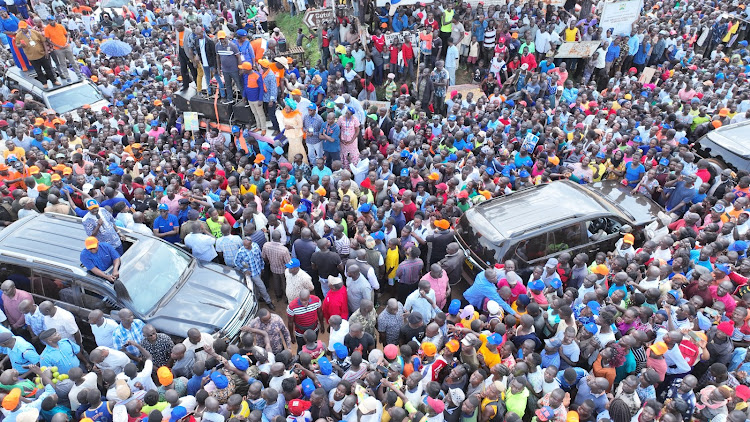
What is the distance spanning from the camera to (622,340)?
5.88m

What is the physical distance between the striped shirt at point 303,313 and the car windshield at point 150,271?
1.74m

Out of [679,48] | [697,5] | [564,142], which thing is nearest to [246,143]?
[564,142]

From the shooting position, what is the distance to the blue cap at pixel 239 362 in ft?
18.4

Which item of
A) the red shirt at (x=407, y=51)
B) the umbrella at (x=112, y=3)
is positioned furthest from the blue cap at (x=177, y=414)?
the umbrella at (x=112, y=3)

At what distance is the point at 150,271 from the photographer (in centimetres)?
703

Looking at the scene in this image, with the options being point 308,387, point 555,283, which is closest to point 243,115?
point 308,387

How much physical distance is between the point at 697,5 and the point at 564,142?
11294mm

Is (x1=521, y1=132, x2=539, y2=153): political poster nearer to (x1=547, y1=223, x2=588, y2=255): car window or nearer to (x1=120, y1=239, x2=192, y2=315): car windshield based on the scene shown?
(x1=547, y1=223, x2=588, y2=255): car window

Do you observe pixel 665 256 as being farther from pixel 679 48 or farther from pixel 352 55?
pixel 679 48

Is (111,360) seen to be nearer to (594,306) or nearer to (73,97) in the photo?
(594,306)

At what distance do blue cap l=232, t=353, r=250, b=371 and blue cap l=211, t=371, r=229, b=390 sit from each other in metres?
0.23

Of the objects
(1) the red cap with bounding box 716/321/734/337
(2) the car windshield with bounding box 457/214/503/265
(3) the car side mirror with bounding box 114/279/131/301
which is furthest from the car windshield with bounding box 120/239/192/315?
(1) the red cap with bounding box 716/321/734/337

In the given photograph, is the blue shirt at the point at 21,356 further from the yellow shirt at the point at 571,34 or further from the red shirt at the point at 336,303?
the yellow shirt at the point at 571,34

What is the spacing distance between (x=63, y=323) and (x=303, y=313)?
283 centimetres
